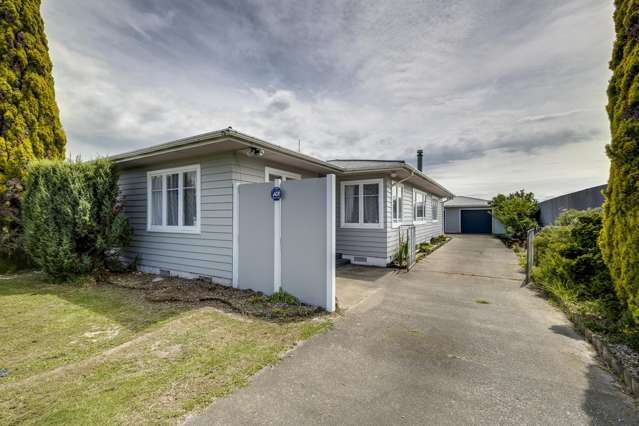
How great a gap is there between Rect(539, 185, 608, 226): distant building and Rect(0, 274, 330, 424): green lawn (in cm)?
589

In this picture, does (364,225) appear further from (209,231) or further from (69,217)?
(69,217)

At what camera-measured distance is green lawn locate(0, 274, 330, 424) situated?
218cm

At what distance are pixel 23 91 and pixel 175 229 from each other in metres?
6.12

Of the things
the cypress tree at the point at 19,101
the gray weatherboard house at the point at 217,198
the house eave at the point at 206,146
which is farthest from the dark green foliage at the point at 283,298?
the cypress tree at the point at 19,101

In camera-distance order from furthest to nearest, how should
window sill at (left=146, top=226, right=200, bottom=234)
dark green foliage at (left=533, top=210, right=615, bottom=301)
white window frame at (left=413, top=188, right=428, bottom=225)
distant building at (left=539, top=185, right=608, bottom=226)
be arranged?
1. white window frame at (left=413, top=188, right=428, bottom=225)
2. distant building at (left=539, top=185, right=608, bottom=226)
3. window sill at (left=146, top=226, right=200, bottom=234)
4. dark green foliage at (left=533, top=210, right=615, bottom=301)

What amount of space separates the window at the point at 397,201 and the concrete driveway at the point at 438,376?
4471 millimetres

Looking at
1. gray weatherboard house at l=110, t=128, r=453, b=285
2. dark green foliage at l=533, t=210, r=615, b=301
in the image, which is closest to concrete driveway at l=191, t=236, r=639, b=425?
dark green foliage at l=533, t=210, r=615, b=301

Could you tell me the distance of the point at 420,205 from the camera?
496 inches

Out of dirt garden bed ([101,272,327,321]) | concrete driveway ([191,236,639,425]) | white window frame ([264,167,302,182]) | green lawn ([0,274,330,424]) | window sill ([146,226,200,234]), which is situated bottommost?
concrete driveway ([191,236,639,425])

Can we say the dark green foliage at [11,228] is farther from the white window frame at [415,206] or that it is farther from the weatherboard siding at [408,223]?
the white window frame at [415,206]

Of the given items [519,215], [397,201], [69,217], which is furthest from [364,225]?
[519,215]

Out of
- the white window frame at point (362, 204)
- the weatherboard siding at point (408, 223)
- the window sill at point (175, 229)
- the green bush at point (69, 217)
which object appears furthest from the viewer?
the weatherboard siding at point (408, 223)

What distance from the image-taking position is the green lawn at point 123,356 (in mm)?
2180

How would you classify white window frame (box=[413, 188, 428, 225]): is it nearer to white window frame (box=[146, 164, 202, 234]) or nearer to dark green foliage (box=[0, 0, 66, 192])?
white window frame (box=[146, 164, 202, 234])
